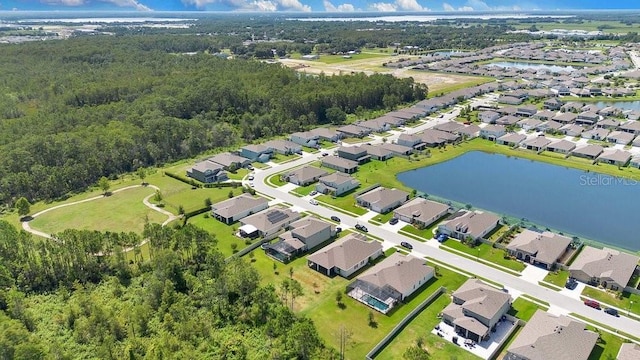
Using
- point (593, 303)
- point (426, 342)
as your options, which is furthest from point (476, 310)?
point (593, 303)

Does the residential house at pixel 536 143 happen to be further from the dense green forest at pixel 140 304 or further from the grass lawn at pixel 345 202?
the dense green forest at pixel 140 304

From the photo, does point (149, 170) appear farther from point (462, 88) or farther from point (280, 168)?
point (462, 88)

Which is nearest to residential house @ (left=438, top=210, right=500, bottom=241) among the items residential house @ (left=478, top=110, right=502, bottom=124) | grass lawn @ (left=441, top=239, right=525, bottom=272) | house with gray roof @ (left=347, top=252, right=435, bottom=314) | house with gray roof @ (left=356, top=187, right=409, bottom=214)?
grass lawn @ (left=441, top=239, right=525, bottom=272)

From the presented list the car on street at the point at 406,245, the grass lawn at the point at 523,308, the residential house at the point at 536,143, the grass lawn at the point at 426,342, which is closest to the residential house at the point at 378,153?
the residential house at the point at 536,143

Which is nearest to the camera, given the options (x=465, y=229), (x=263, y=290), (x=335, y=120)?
(x=263, y=290)

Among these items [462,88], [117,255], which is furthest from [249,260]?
[462,88]

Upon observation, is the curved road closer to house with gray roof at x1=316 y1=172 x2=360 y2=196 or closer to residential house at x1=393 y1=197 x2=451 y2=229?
residential house at x1=393 y1=197 x2=451 y2=229
